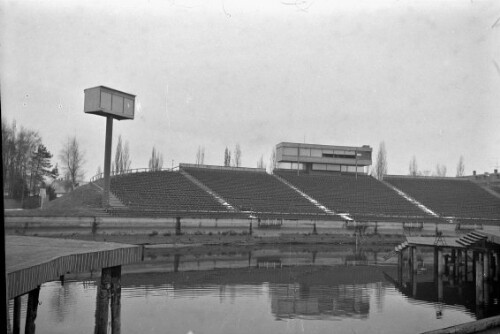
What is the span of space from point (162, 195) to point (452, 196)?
3578 cm

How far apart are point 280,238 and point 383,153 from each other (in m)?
42.5

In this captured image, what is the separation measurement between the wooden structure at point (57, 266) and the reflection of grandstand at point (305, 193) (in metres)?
25.2

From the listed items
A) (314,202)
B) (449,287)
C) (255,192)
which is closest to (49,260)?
(449,287)

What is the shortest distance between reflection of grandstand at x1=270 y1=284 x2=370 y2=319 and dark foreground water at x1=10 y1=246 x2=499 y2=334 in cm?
4

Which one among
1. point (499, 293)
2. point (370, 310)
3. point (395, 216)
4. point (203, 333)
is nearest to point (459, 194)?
point (395, 216)

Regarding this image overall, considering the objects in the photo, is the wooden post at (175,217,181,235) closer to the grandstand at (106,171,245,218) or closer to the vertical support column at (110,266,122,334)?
the grandstand at (106,171,245,218)

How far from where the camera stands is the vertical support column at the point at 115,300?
13.1 metres

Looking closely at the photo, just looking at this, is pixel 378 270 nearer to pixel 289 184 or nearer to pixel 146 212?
pixel 146 212

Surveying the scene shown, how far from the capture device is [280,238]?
131 ft

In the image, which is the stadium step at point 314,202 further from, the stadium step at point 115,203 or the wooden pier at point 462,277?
the stadium step at point 115,203

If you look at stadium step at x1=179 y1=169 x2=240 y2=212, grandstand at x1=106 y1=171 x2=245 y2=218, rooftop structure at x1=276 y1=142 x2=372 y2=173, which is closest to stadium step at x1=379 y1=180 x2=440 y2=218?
rooftop structure at x1=276 y1=142 x2=372 y2=173

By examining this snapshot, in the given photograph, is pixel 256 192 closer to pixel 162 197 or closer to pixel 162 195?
pixel 162 195

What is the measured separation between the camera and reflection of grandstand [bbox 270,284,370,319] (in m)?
16.6

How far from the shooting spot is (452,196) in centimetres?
5847
